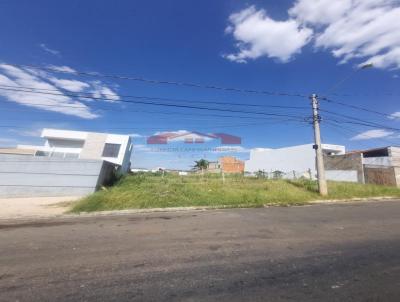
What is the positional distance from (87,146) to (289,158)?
30648 millimetres

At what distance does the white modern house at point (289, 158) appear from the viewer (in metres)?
41.6

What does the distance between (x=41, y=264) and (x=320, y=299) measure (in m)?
4.26

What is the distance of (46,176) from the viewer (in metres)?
17.4

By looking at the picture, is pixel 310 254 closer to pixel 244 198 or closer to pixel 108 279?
pixel 108 279

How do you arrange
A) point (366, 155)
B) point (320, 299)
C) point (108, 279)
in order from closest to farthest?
1. point (320, 299)
2. point (108, 279)
3. point (366, 155)

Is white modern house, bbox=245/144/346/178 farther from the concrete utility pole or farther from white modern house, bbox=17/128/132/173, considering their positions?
white modern house, bbox=17/128/132/173

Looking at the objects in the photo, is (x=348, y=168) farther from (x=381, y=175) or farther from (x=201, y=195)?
(x=201, y=195)

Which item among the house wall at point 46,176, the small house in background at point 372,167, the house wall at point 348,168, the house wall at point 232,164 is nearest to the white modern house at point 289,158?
the house wall at point 232,164

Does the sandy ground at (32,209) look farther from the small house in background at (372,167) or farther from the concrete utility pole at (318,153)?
the small house in background at (372,167)

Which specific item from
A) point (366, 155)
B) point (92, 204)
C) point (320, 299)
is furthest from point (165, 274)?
point (366, 155)

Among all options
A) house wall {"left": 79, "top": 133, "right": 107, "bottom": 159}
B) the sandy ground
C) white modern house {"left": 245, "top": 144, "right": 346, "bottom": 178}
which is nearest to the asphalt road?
the sandy ground

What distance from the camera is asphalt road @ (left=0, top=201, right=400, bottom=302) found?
11.7 feet

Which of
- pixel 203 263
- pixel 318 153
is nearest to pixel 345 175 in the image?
pixel 318 153

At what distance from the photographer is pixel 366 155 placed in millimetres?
35844
